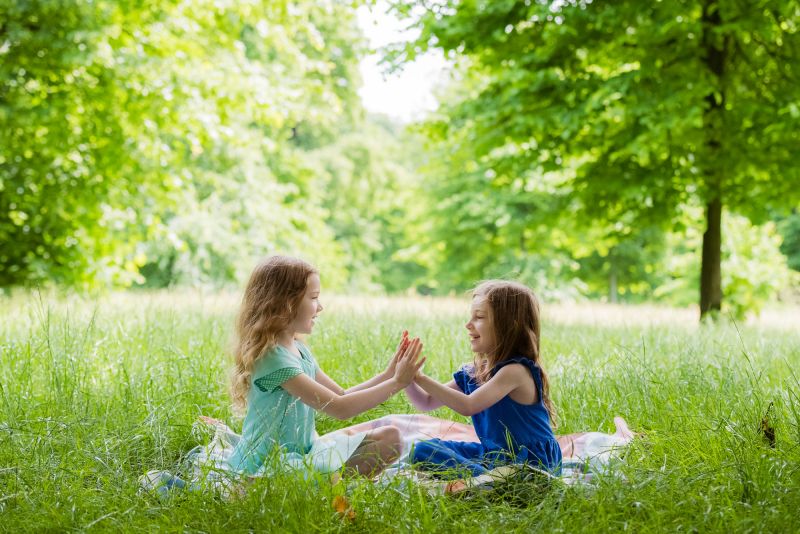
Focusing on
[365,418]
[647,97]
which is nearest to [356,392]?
[365,418]

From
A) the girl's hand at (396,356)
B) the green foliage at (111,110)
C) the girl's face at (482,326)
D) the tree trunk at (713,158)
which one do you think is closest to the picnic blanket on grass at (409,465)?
the girl's hand at (396,356)

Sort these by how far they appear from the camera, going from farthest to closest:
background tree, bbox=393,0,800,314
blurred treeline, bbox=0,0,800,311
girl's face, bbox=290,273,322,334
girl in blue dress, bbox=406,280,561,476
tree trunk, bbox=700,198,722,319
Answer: blurred treeline, bbox=0,0,800,311, tree trunk, bbox=700,198,722,319, background tree, bbox=393,0,800,314, girl's face, bbox=290,273,322,334, girl in blue dress, bbox=406,280,561,476

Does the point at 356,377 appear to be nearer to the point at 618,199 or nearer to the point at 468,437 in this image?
Result: the point at 468,437

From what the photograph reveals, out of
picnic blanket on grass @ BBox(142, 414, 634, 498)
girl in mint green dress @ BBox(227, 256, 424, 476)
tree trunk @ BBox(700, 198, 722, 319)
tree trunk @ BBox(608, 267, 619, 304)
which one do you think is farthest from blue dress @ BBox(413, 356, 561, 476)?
tree trunk @ BBox(608, 267, 619, 304)

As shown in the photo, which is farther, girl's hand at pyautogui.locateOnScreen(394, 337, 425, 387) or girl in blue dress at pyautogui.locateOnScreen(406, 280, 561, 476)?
girl in blue dress at pyautogui.locateOnScreen(406, 280, 561, 476)

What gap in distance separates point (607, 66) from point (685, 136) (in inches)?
77.6

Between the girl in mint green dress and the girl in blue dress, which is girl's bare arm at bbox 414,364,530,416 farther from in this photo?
the girl in mint green dress

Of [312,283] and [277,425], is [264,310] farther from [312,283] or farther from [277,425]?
[277,425]

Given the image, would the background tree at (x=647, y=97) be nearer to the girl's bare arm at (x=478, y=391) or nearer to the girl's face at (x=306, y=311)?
the girl's bare arm at (x=478, y=391)

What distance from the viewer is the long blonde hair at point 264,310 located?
3619 mm

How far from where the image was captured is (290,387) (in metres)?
3.55

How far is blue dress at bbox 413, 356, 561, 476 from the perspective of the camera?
3.61 metres

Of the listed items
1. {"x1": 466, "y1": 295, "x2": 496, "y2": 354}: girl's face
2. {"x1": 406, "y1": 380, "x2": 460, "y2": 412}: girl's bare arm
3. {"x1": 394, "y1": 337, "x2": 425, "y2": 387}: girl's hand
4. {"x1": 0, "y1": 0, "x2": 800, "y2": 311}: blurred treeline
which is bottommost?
{"x1": 406, "y1": 380, "x2": 460, "y2": 412}: girl's bare arm

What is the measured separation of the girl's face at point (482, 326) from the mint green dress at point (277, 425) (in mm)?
752
